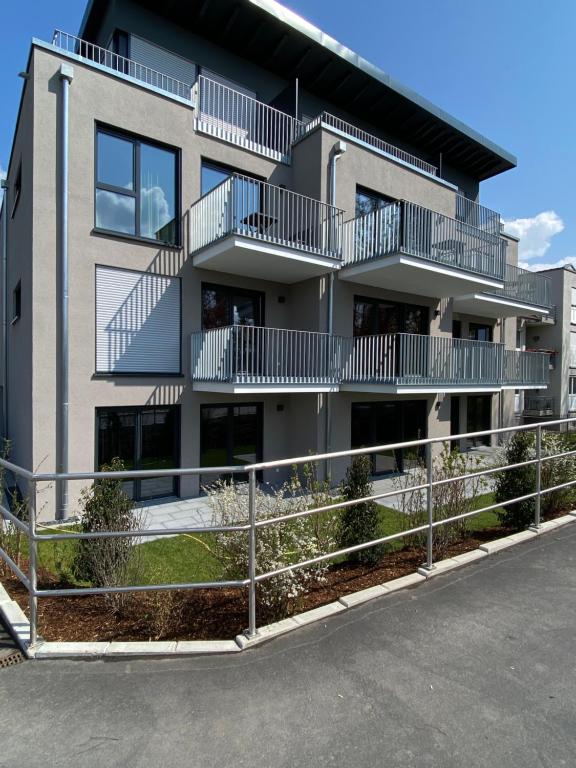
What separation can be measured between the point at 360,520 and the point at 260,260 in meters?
6.16

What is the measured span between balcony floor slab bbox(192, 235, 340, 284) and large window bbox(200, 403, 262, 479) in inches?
120

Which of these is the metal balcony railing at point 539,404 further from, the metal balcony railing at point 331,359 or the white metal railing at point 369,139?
the white metal railing at point 369,139

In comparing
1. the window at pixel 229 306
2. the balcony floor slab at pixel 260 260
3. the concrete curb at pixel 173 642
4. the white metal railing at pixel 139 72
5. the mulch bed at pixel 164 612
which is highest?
the white metal railing at pixel 139 72

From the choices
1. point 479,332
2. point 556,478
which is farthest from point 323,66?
point 556,478

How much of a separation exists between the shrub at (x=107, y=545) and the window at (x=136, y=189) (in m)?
5.83

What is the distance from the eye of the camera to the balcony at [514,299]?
13.9m

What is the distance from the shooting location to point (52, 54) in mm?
7461

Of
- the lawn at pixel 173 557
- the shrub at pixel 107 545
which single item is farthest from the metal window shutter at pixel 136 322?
the shrub at pixel 107 545

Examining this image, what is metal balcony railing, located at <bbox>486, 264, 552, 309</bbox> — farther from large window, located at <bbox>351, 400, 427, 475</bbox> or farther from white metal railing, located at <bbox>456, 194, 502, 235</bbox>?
large window, located at <bbox>351, 400, 427, 475</bbox>

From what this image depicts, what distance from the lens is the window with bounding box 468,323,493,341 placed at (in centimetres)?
1591

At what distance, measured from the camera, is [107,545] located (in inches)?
141

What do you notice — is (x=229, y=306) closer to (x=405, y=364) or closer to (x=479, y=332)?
(x=405, y=364)

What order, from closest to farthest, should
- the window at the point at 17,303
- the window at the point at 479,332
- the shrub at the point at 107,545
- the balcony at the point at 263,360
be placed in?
the shrub at the point at 107,545 < the balcony at the point at 263,360 < the window at the point at 17,303 < the window at the point at 479,332

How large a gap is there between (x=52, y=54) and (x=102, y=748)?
9.80 m
